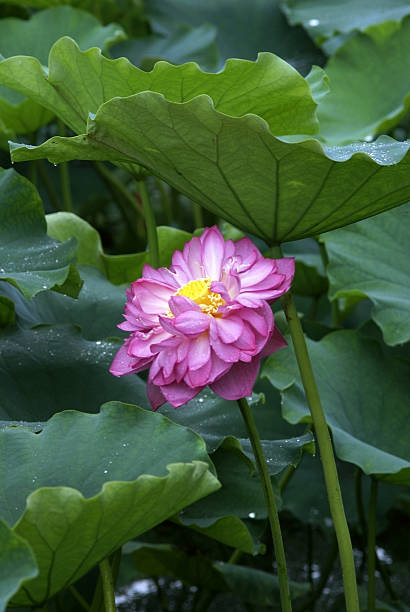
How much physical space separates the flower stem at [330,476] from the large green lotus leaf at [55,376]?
286 mm

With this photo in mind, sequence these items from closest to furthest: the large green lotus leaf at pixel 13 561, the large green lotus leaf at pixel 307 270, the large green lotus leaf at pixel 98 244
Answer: the large green lotus leaf at pixel 13 561 → the large green lotus leaf at pixel 98 244 → the large green lotus leaf at pixel 307 270

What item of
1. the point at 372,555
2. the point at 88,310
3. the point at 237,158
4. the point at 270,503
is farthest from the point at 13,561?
the point at 372,555

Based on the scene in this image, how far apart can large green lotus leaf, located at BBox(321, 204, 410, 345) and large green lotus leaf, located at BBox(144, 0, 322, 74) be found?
95 cm

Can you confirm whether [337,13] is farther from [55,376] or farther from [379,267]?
[55,376]

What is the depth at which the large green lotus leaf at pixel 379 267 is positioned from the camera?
4.03 feet

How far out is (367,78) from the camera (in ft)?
6.31

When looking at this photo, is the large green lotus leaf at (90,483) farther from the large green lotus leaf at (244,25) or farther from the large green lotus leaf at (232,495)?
the large green lotus leaf at (244,25)

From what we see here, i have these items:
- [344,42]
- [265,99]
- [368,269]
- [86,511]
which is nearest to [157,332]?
[86,511]

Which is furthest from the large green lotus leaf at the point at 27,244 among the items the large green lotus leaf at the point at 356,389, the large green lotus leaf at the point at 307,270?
the large green lotus leaf at the point at 307,270

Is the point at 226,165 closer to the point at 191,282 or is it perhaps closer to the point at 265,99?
the point at 191,282

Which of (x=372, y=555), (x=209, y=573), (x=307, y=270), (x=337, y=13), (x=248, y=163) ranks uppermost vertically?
(x=248, y=163)

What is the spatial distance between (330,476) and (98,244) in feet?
2.39

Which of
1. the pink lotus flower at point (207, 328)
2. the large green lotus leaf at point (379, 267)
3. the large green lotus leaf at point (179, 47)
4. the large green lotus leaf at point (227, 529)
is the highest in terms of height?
the pink lotus flower at point (207, 328)

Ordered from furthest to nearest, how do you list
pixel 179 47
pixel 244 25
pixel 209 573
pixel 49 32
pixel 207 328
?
pixel 244 25 → pixel 179 47 → pixel 49 32 → pixel 209 573 → pixel 207 328
